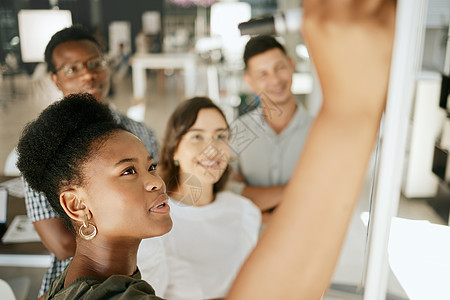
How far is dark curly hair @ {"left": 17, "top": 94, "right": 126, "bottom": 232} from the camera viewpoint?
50 cm

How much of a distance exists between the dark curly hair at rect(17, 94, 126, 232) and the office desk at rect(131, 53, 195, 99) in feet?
17.7

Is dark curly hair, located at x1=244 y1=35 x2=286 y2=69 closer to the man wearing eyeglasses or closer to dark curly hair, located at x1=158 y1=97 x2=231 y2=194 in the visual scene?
dark curly hair, located at x1=158 y1=97 x2=231 y2=194

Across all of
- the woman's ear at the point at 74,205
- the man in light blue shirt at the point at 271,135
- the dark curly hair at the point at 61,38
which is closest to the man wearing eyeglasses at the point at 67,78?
the dark curly hair at the point at 61,38

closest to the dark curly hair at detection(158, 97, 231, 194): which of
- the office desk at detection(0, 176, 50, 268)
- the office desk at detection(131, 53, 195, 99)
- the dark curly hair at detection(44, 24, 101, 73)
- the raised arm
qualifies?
the dark curly hair at detection(44, 24, 101, 73)

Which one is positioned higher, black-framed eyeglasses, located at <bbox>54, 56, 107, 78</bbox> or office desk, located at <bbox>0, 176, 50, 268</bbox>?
black-framed eyeglasses, located at <bbox>54, 56, 107, 78</bbox>

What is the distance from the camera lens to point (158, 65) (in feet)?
20.5

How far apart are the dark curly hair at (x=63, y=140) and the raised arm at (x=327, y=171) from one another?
303 millimetres

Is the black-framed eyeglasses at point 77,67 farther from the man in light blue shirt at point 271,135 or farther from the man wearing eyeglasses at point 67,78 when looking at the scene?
the man in light blue shirt at point 271,135

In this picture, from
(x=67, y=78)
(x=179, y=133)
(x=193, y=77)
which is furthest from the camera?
(x=193, y=77)

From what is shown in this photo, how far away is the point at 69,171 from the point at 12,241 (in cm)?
99

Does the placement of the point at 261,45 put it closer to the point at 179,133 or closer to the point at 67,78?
the point at 179,133

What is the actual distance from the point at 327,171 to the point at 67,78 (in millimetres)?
506

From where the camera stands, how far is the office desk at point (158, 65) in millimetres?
6016

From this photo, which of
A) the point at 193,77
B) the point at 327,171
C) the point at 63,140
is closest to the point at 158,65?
the point at 193,77
